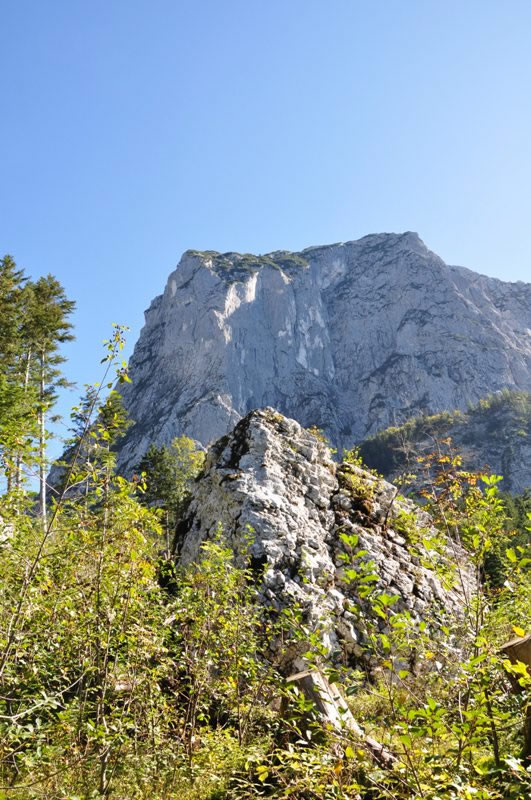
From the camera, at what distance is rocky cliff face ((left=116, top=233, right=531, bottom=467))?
12231 cm

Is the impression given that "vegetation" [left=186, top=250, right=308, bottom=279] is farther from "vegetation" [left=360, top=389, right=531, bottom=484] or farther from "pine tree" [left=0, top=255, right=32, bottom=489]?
"pine tree" [left=0, top=255, right=32, bottom=489]

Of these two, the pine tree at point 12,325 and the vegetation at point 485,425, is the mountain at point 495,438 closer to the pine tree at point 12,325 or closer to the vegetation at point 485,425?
the vegetation at point 485,425

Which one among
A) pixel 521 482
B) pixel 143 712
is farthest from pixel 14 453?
pixel 521 482

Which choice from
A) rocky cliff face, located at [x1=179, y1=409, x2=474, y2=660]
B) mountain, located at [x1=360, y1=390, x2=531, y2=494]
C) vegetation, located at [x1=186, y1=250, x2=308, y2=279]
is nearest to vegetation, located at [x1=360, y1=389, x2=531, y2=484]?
mountain, located at [x1=360, y1=390, x2=531, y2=494]

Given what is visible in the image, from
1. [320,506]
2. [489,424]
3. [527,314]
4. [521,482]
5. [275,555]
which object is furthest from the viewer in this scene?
[527,314]

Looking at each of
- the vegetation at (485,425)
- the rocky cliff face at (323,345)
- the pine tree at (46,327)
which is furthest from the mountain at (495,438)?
the pine tree at (46,327)

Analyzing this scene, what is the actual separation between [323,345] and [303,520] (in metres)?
137

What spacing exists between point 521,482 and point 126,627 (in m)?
114

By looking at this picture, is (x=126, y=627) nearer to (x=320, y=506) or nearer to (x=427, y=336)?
(x=320, y=506)

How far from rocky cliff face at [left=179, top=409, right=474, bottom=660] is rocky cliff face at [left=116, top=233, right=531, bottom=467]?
3739 inches

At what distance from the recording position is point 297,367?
136 meters

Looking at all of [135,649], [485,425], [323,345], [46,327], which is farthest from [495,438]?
[135,649]

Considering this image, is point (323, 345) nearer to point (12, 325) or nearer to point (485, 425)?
point (485, 425)

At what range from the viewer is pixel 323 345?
145625 mm
